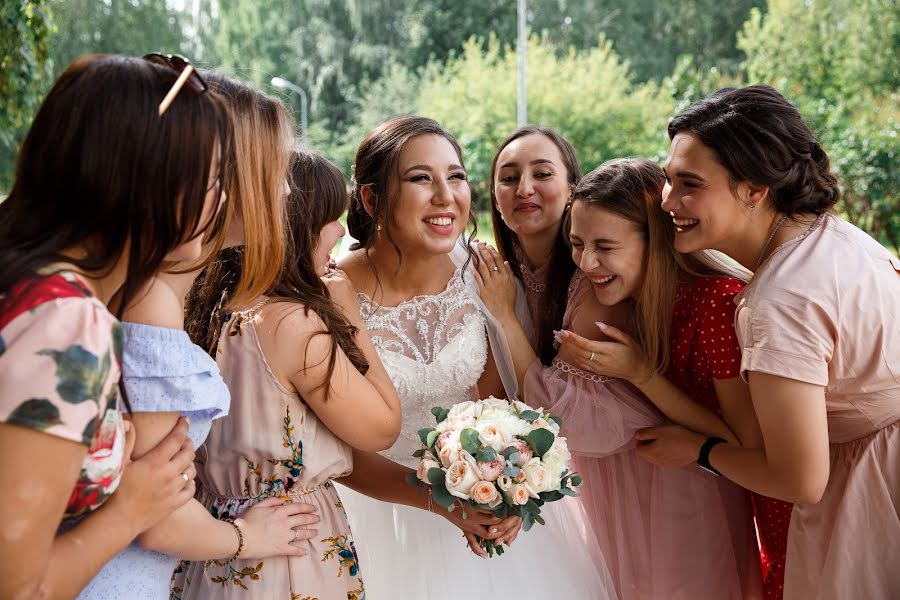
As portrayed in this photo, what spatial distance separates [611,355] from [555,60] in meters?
24.9

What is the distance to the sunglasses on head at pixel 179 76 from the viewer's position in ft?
4.56

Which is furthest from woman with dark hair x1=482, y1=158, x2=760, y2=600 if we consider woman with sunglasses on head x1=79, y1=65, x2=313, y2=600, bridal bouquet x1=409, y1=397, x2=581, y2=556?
woman with sunglasses on head x1=79, y1=65, x2=313, y2=600

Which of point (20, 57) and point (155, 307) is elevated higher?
point (155, 307)

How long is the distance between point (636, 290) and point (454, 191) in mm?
748

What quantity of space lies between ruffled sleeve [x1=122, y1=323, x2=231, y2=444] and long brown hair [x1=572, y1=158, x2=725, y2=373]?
159 centimetres

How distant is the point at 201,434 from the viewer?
1.68 metres

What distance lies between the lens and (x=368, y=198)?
3180mm

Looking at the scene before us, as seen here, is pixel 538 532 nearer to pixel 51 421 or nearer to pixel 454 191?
pixel 454 191

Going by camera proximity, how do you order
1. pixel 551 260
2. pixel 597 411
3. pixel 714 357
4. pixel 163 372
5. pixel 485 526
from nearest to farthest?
pixel 163 372
pixel 485 526
pixel 714 357
pixel 597 411
pixel 551 260

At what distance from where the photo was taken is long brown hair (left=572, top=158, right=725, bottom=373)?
2.73 m

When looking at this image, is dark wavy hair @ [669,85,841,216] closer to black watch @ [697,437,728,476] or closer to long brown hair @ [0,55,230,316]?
black watch @ [697,437,728,476]

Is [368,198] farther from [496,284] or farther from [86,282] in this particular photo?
[86,282]

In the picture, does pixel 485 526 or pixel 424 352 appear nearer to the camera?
pixel 485 526

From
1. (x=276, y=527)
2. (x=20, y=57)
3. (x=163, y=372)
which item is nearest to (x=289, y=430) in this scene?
(x=276, y=527)
